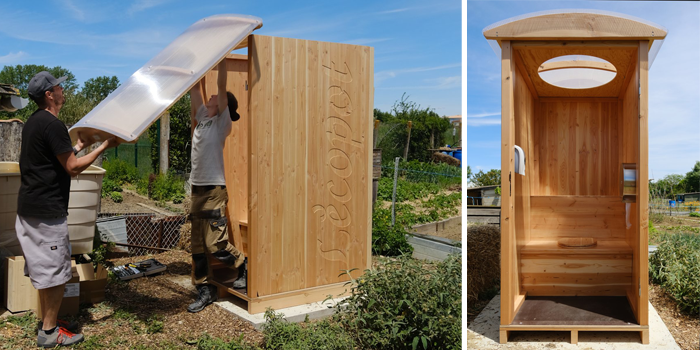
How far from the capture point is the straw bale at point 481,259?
6340 mm

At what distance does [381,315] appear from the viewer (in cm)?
394

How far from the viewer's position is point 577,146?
704 cm

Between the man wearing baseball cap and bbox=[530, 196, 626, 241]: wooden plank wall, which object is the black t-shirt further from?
bbox=[530, 196, 626, 241]: wooden plank wall

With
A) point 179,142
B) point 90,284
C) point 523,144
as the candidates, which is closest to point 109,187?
point 179,142

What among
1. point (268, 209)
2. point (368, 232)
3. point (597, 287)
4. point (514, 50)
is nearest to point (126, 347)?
point (268, 209)

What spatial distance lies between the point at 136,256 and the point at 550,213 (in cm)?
504

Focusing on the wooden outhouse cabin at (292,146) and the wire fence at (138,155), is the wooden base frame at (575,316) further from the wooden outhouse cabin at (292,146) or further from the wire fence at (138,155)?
the wire fence at (138,155)

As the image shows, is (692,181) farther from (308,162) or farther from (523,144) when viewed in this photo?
(308,162)

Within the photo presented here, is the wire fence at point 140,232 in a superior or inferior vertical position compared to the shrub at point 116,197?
inferior

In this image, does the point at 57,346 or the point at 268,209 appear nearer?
the point at 57,346

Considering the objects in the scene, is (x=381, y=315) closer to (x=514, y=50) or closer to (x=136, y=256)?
(x=514, y=50)

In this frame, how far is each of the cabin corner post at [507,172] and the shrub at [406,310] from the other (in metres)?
0.57

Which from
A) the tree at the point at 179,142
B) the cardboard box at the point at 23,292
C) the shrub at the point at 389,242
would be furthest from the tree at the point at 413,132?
the cardboard box at the point at 23,292

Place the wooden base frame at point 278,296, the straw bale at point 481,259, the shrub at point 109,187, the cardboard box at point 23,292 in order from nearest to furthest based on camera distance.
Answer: the cardboard box at point 23,292 < the wooden base frame at point 278,296 < the straw bale at point 481,259 < the shrub at point 109,187
